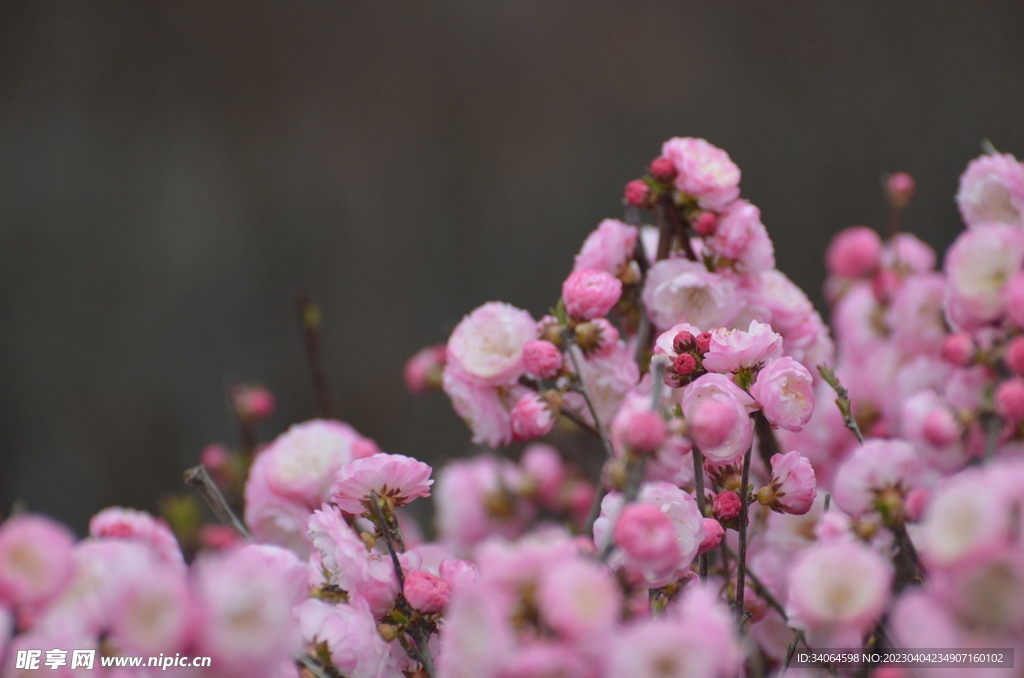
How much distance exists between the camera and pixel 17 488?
1.39 meters

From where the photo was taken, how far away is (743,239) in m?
0.49

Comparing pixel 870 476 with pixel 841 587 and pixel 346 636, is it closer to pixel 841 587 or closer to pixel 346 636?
pixel 841 587

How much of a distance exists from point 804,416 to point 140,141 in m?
1.42

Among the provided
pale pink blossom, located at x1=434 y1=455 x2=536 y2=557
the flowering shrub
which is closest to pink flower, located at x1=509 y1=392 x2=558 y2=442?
the flowering shrub

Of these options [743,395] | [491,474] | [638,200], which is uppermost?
[638,200]

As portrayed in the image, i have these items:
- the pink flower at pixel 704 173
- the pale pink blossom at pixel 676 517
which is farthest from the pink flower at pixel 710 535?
the pink flower at pixel 704 173

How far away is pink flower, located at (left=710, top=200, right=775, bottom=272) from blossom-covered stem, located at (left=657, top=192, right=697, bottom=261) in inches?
0.9

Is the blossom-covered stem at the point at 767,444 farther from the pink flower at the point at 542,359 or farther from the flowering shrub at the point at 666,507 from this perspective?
the pink flower at the point at 542,359

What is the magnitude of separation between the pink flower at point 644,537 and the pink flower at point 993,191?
0.35 m

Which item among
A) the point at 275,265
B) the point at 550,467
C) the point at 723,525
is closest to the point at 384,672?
the point at 723,525

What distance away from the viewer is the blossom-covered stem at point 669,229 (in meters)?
0.52

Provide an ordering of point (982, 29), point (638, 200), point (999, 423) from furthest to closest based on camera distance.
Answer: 1. point (982, 29)
2. point (638, 200)
3. point (999, 423)

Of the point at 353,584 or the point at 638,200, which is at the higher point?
the point at 638,200

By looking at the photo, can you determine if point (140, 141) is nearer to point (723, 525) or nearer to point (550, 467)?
point (550, 467)
